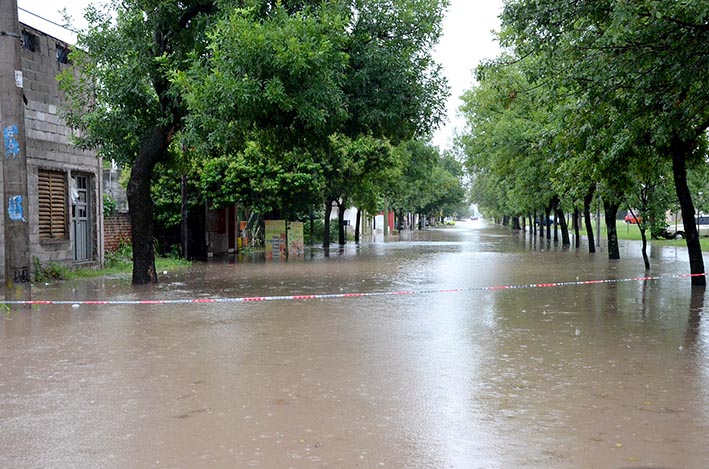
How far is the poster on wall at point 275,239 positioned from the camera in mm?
31812

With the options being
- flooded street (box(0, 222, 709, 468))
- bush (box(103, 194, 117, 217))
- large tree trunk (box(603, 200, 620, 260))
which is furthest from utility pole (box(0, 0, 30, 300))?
large tree trunk (box(603, 200, 620, 260))

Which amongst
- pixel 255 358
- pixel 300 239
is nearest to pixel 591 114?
pixel 255 358

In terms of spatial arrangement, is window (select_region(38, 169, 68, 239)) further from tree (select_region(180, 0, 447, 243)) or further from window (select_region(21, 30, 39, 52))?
tree (select_region(180, 0, 447, 243))

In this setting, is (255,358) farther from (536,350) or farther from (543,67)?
(543,67)

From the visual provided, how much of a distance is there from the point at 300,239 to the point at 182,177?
23.9 ft

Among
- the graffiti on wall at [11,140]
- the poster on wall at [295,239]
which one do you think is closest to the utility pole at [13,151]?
the graffiti on wall at [11,140]

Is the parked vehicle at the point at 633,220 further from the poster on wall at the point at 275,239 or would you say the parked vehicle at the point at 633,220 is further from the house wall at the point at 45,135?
the house wall at the point at 45,135

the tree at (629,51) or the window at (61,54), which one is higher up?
the window at (61,54)

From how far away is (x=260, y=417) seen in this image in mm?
6109

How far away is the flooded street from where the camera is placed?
207 inches

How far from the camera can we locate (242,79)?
46.0ft

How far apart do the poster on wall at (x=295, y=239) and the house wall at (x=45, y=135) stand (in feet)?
40.1

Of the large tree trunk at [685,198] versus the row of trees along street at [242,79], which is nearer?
the row of trees along street at [242,79]

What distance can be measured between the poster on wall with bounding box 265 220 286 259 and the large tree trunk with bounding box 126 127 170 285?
44.2 ft
